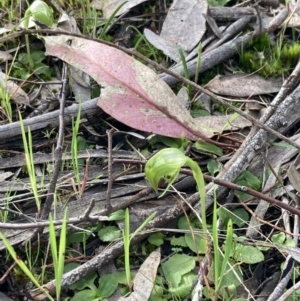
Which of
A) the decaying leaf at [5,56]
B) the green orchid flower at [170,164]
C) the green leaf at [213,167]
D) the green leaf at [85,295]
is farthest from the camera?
the decaying leaf at [5,56]

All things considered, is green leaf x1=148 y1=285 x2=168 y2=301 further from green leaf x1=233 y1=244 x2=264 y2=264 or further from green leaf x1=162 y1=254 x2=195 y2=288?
green leaf x1=233 y1=244 x2=264 y2=264

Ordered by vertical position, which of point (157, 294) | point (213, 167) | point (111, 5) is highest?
point (111, 5)

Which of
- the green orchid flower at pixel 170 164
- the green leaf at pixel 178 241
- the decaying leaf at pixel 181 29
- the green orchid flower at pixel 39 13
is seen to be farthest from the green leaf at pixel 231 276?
the green orchid flower at pixel 39 13

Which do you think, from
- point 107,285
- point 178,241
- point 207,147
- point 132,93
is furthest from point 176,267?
point 132,93

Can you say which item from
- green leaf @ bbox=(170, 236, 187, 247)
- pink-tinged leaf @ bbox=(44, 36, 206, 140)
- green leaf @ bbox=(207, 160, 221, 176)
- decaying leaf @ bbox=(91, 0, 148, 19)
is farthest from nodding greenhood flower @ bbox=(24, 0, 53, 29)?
green leaf @ bbox=(170, 236, 187, 247)

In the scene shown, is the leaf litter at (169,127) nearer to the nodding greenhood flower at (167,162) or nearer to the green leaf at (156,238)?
the green leaf at (156,238)

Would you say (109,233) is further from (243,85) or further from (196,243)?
(243,85)

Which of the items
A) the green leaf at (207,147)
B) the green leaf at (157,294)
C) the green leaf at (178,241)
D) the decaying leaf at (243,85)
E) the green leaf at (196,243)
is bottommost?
the green leaf at (157,294)
